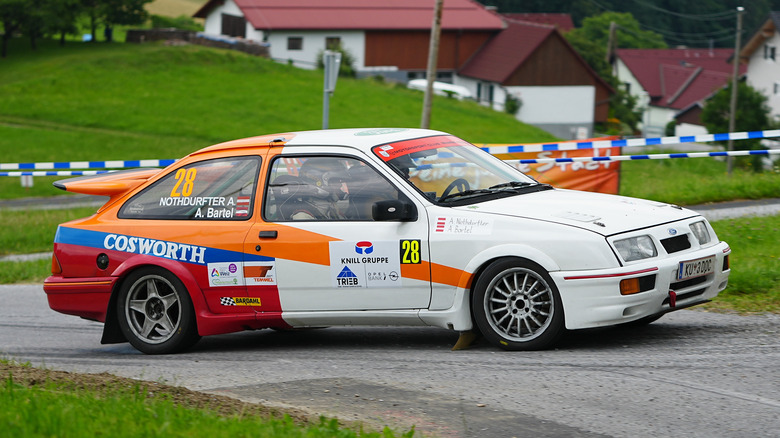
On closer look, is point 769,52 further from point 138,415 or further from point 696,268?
point 138,415

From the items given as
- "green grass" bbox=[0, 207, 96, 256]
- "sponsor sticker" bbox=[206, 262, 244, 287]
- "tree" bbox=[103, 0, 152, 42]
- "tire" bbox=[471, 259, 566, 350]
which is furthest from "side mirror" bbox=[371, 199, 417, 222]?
"tree" bbox=[103, 0, 152, 42]

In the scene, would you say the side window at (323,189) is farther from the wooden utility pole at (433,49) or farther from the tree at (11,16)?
the tree at (11,16)

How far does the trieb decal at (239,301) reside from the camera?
24.7ft

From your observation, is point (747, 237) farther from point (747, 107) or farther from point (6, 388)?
point (747, 107)

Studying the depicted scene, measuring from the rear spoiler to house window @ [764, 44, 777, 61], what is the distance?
68058mm

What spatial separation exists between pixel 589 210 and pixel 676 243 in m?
0.62

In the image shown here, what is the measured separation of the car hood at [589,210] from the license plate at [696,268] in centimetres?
34

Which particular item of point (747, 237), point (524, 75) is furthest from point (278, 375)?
point (524, 75)

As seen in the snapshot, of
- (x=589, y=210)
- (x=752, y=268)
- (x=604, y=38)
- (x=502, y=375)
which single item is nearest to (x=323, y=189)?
(x=589, y=210)

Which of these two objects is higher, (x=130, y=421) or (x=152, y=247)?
(x=152, y=247)

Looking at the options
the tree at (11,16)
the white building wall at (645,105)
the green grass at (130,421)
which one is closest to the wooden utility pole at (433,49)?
the green grass at (130,421)

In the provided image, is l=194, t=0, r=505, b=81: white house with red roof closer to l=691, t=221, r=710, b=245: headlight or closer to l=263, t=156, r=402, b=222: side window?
l=263, t=156, r=402, b=222: side window

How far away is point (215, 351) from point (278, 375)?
1548mm

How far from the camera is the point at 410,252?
7.04m
